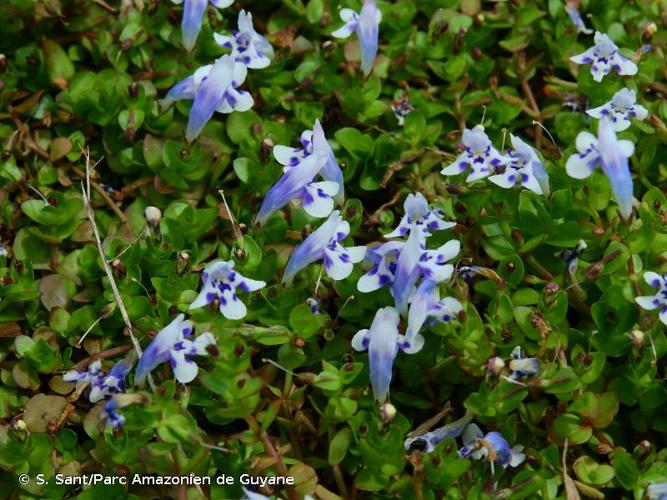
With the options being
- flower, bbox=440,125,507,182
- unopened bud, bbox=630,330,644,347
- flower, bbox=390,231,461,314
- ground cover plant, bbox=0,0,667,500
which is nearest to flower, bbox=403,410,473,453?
ground cover plant, bbox=0,0,667,500

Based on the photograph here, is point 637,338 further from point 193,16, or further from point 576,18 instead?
point 193,16

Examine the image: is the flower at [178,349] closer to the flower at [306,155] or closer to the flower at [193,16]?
the flower at [306,155]

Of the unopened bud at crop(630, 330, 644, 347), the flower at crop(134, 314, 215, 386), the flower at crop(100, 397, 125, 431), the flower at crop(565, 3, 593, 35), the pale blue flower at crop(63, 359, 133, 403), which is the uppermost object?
the flower at crop(565, 3, 593, 35)

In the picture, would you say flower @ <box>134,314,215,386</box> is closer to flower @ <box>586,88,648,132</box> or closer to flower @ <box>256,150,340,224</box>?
flower @ <box>256,150,340,224</box>

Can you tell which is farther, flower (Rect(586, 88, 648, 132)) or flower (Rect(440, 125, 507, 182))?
flower (Rect(586, 88, 648, 132))

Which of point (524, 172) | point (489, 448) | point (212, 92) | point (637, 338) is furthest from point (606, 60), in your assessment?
point (489, 448)

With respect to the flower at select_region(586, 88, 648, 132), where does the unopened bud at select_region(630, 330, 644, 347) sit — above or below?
below

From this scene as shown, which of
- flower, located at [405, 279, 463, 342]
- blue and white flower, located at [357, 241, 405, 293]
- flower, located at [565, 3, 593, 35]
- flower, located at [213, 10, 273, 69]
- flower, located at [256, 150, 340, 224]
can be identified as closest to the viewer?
flower, located at [405, 279, 463, 342]

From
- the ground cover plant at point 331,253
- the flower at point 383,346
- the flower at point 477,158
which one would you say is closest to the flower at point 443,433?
the ground cover plant at point 331,253

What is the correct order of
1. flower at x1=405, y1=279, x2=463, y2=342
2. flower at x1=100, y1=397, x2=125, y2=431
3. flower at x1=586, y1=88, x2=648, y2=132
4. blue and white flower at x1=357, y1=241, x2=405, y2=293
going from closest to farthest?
flower at x1=100, y1=397, x2=125, y2=431 → flower at x1=405, y1=279, x2=463, y2=342 → blue and white flower at x1=357, y1=241, x2=405, y2=293 → flower at x1=586, y1=88, x2=648, y2=132
